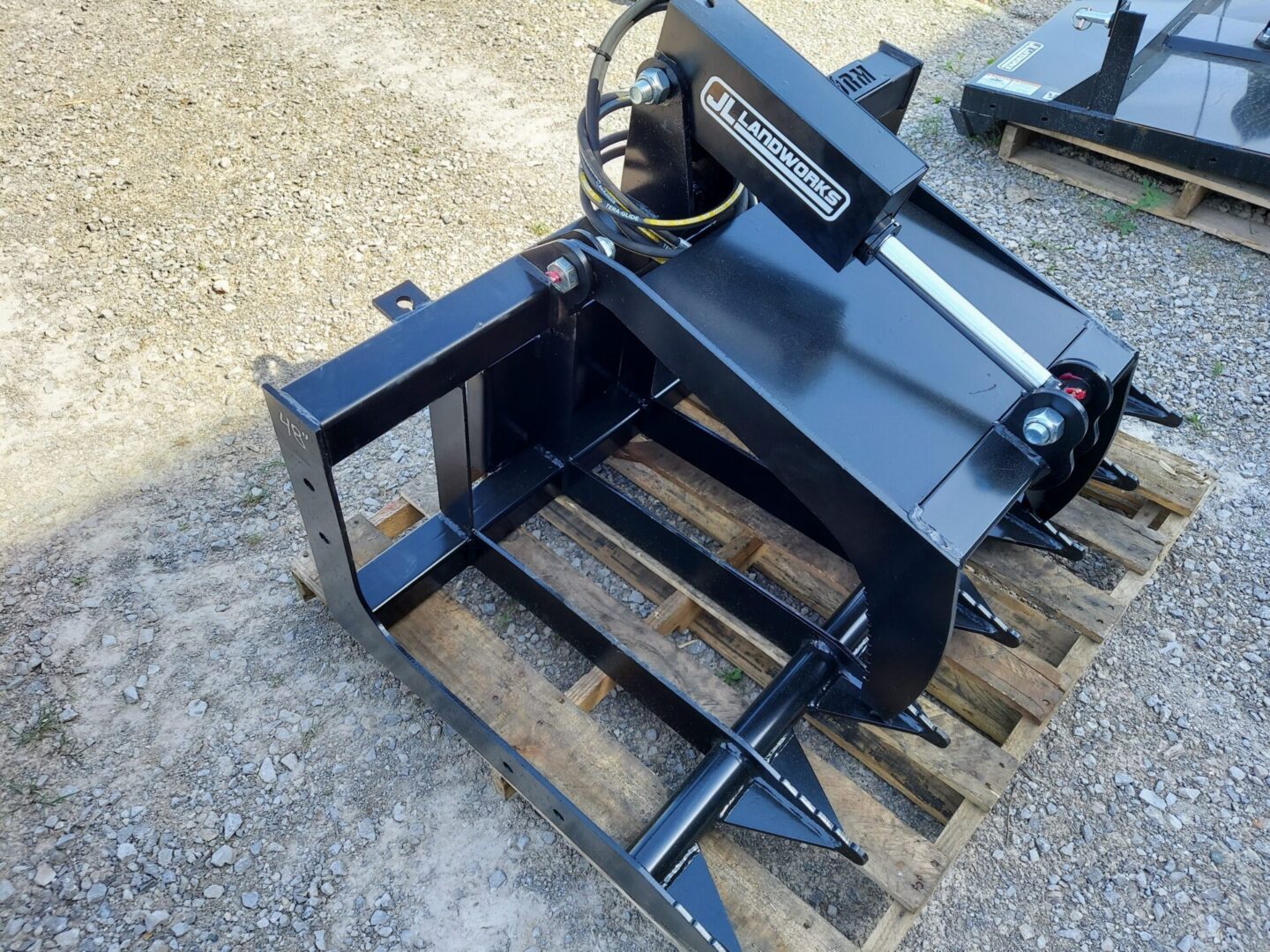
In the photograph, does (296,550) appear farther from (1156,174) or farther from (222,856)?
(1156,174)

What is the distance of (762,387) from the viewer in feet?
5.50

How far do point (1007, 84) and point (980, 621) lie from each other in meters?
2.86

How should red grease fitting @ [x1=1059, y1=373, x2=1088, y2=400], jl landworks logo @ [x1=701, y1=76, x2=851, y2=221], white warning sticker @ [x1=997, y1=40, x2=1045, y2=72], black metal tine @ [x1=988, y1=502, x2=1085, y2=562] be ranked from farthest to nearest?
white warning sticker @ [x1=997, y1=40, x2=1045, y2=72] → black metal tine @ [x1=988, y1=502, x2=1085, y2=562] → red grease fitting @ [x1=1059, y1=373, x2=1088, y2=400] → jl landworks logo @ [x1=701, y1=76, x2=851, y2=221]

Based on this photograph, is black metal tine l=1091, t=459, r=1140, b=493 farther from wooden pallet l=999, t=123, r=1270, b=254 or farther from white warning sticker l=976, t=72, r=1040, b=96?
white warning sticker l=976, t=72, r=1040, b=96

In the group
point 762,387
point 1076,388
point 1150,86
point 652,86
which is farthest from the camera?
point 1150,86

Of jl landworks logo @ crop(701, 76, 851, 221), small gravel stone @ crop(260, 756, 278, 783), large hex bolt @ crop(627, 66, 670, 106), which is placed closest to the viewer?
jl landworks logo @ crop(701, 76, 851, 221)

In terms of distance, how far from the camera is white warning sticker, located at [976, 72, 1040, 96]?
3.93m

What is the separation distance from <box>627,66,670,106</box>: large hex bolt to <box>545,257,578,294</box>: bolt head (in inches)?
13.3

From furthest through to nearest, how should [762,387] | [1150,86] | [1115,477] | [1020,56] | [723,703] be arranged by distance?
[1020,56], [1150,86], [1115,477], [723,703], [762,387]

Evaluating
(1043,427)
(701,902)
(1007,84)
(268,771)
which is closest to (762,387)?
(1043,427)

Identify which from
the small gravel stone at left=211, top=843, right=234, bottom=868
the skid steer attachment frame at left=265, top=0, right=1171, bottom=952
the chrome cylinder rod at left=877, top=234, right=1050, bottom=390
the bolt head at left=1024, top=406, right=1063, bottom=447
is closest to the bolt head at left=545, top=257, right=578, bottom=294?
the skid steer attachment frame at left=265, top=0, right=1171, bottom=952

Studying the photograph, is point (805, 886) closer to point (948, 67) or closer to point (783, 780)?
point (783, 780)

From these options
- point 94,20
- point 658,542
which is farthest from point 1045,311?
point 94,20

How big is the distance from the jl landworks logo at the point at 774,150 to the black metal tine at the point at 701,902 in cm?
123
